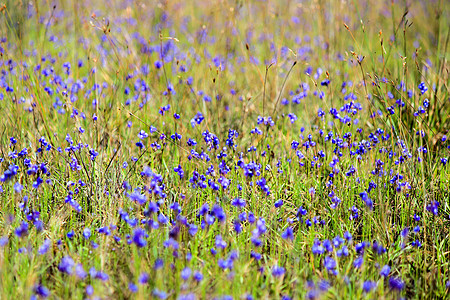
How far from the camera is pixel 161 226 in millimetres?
2422

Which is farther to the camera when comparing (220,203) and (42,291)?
(220,203)

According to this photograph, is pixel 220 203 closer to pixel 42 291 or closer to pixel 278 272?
pixel 278 272

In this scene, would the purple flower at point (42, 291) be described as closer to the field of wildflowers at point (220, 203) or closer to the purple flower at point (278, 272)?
the field of wildflowers at point (220, 203)

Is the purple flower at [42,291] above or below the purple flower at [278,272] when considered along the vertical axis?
above

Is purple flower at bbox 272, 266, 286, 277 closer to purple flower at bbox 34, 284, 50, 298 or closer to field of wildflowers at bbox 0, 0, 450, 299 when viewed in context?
field of wildflowers at bbox 0, 0, 450, 299

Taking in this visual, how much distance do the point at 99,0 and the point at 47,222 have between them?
17.7ft

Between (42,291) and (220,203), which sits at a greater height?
(220,203)

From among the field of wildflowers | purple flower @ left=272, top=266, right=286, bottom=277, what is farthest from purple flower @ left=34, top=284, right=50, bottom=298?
purple flower @ left=272, top=266, right=286, bottom=277

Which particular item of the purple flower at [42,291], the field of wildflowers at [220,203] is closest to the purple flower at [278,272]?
the field of wildflowers at [220,203]

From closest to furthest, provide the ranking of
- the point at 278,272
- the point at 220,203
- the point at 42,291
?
the point at 42,291, the point at 278,272, the point at 220,203

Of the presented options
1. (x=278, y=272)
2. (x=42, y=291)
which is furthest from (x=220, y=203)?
(x=42, y=291)

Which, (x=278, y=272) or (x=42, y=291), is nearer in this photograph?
(x=42, y=291)

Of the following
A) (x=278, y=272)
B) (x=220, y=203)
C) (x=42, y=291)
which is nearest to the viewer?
(x=42, y=291)

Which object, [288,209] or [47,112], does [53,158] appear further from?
[288,209]
